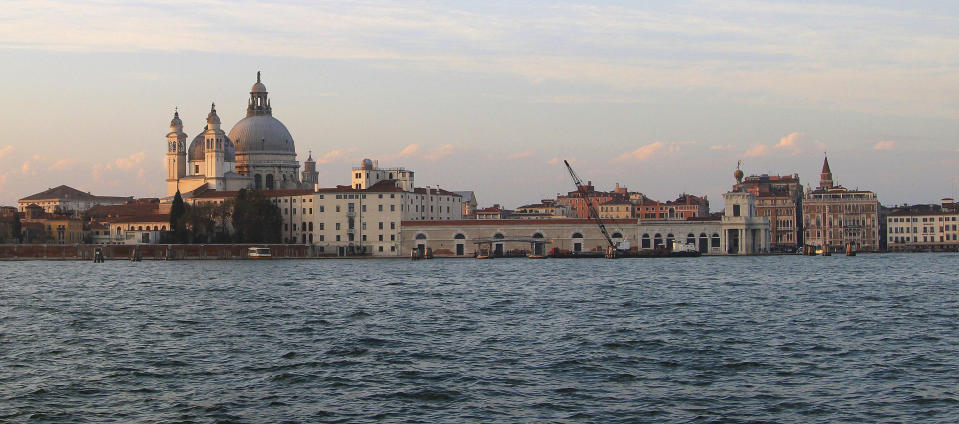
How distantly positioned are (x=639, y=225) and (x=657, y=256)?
4.94 metres

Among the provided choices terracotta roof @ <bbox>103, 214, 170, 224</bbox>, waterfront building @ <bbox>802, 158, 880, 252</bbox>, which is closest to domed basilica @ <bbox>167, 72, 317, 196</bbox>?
terracotta roof @ <bbox>103, 214, 170, 224</bbox>

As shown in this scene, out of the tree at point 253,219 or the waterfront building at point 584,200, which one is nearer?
the tree at point 253,219

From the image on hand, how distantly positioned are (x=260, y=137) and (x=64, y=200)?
1730 inches

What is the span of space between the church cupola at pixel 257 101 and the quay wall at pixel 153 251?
2108cm

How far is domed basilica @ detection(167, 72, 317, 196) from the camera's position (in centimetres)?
10650

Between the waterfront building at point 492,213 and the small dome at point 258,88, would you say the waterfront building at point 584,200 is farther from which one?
the small dome at point 258,88

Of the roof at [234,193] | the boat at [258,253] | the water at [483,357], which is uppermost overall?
the roof at [234,193]

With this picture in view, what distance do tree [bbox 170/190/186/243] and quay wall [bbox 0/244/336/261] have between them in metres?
1.13

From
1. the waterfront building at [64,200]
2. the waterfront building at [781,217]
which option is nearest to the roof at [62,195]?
the waterfront building at [64,200]

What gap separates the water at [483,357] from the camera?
56.6ft

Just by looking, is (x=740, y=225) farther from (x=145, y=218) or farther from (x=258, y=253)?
(x=145, y=218)

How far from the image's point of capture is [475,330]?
91.7 ft

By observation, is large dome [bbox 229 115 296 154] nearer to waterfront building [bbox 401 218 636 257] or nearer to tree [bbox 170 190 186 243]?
tree [bbox 170 190 186 243]

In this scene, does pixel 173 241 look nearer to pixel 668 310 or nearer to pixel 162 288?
pixel 162 288
